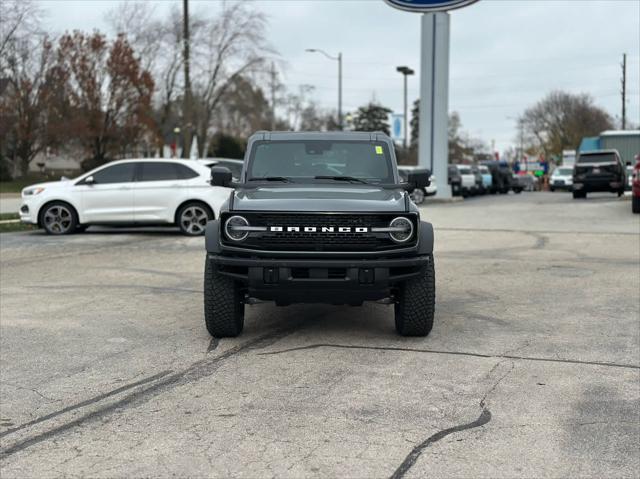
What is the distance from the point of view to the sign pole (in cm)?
3397

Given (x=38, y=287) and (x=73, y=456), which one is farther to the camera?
(x=38, y=287)

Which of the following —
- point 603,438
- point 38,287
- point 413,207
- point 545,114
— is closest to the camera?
point 603,438

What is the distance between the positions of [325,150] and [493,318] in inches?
89.5

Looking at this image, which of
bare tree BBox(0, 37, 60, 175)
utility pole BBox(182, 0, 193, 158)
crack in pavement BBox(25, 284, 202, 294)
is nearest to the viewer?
crack in pavement BBox(25, 284, 202, 294)

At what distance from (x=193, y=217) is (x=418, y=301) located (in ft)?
34.2

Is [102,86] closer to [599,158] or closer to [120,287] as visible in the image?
[599,158]

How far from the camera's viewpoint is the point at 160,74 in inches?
1826

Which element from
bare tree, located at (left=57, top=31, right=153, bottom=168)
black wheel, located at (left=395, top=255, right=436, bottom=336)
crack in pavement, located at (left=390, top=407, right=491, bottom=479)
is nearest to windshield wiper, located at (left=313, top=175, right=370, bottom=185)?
black wheel, located at (left=395, top=255, right=436, bottom=336)

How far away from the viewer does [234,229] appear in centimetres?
631

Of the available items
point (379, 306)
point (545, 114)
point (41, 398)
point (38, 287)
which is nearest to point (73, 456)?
point (41, 398)

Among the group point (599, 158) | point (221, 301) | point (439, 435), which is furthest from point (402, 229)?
point (599, 158)

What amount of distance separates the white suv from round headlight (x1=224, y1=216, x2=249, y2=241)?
9879 mm

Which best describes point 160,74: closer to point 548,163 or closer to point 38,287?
point 38,287

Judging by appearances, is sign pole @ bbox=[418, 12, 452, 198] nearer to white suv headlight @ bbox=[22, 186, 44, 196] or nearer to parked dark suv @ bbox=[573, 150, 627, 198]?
parked dark suv @ bbox=[573, 150, 627, 198]
